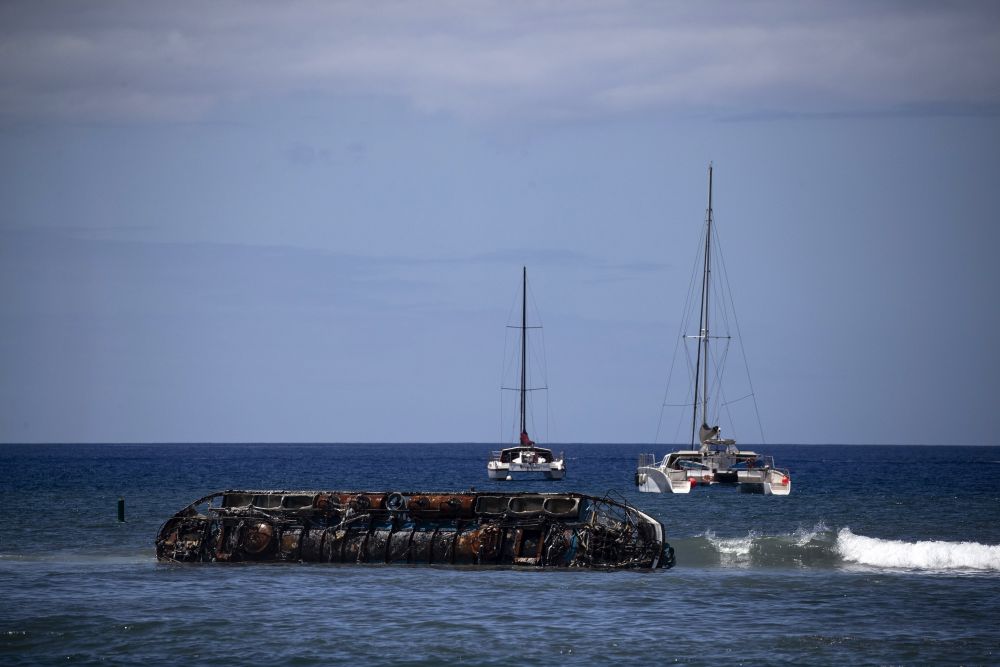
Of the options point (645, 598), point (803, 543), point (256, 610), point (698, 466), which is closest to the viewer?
point (256, 610)

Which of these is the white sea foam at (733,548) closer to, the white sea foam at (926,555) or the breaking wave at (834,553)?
the breaking wave at (834,553)

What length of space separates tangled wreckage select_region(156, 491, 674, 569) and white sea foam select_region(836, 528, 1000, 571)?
9.85 metres

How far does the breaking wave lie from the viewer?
51.8m

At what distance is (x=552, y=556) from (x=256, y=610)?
13990 millimetres

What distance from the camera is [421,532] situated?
167 feet

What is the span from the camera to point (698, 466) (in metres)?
96.6

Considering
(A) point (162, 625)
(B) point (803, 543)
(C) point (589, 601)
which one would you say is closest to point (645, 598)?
(C) point (589, 601)

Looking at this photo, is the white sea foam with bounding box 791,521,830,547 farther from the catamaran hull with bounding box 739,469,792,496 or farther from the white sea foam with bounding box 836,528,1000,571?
the catamaran hull with bounding box 739,469,792,496

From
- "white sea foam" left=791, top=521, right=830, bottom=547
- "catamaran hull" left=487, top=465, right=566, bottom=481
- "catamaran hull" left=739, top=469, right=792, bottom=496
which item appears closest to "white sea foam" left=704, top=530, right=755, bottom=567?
"white sea foam" left=791, top=521, right=830, bottom=547

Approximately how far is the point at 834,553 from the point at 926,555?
4.31m

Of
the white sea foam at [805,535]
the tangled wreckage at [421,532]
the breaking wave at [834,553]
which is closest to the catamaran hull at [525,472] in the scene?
the white sea foam at [805,535]

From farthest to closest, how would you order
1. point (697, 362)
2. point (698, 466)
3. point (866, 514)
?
point (697, 362), point (698, 466), point (866, 514)

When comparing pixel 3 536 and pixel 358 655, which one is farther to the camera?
pixel 3 536

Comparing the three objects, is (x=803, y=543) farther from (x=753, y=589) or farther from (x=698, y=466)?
(x=698, y=466)
